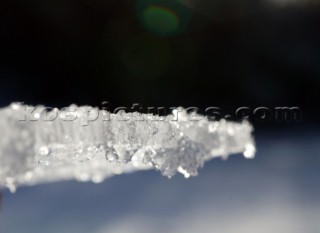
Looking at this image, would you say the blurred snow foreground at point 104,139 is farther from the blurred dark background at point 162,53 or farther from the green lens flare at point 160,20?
the green lens flare at point 160,20

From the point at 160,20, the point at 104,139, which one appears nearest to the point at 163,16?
the point at 160,20

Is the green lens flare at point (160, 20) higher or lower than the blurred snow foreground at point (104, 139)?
higher

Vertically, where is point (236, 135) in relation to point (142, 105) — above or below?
below

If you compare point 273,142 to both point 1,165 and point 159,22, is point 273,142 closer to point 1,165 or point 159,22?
point 159,22

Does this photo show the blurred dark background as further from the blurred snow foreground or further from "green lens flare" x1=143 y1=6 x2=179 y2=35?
the blurred snow foreground

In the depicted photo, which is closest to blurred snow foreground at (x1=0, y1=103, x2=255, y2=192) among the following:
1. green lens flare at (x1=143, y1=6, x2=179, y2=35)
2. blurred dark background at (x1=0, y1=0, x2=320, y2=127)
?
blurred dark background at (x1=0, y1=0, x2=320, y2=127)

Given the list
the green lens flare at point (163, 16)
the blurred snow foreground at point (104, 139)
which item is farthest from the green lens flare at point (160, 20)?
the blurred snow foreground at point (104, 139)

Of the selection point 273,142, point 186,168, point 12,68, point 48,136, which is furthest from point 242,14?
point 48,136

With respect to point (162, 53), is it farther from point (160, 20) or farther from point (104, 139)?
point (104, 139)
